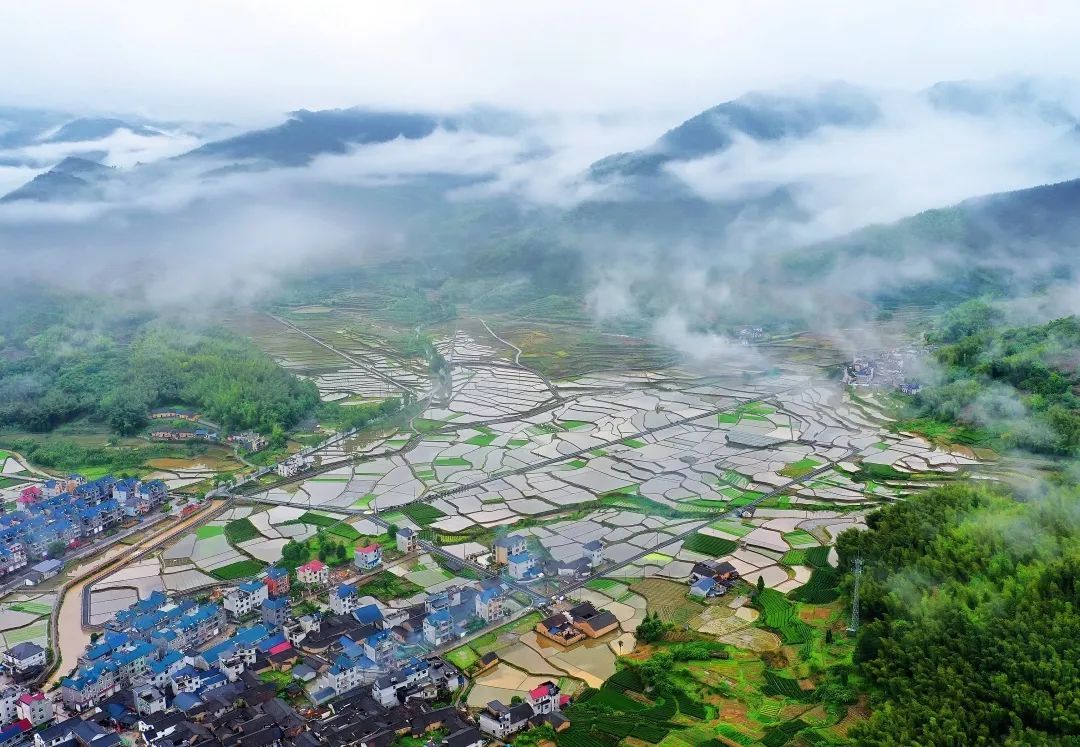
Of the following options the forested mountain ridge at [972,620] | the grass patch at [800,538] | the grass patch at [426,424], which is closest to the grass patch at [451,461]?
the grass patch at [426,424]

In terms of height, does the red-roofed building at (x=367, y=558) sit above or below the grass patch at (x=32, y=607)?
above

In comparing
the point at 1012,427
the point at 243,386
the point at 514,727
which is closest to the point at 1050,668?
the point at 514,727

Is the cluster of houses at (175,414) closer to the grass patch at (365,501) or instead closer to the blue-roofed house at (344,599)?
the grass patch at (365,501)

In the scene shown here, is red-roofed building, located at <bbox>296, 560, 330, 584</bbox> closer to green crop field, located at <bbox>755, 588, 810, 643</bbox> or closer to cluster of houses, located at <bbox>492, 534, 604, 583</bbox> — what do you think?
cluster of houses, located at <bbox>492, 534, 604, 583</bbox>

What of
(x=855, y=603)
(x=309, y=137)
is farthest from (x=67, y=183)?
(x=855, y=603)

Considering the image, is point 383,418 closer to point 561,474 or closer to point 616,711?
point 561,474

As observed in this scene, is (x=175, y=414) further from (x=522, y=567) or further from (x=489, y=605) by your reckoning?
(x=489, y=605)

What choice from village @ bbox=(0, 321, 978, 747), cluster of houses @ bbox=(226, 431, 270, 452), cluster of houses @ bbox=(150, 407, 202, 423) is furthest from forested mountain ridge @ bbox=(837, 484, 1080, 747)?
cluster of houses @ bbox=(150, 407, 202, 423)
